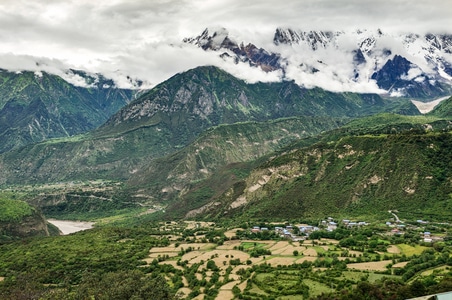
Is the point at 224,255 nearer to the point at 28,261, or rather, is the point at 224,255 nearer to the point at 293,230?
the point at 293,230

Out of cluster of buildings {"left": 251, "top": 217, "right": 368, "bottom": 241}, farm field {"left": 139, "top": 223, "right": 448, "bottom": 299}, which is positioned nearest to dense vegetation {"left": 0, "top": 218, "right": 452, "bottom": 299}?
farm field {"left": 139, "top": 223, "right": 448, "bottom": 299}

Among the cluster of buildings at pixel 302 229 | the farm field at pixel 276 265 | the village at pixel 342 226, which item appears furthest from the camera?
the cluster of buildings at pixel 302 229

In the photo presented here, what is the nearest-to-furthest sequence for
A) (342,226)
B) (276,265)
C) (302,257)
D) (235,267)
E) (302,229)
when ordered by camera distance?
(276,265) → (235,267) → (302,257) → (342,226) → (302,229)

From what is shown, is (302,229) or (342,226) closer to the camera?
(342,226)

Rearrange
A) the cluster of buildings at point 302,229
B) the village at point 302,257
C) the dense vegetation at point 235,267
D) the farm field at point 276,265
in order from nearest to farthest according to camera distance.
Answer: the dense vegetation at point 235,267
the farm field at point 276,265
the village at point 302,257
the cluster of buildings at point 302,229

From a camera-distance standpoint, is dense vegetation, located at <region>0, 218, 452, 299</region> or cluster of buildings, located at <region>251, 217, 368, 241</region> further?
cluster of buildings, located at <region>251, 217, 368, 241</region>

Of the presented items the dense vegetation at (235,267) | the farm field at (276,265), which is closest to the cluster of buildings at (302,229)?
the dense vegetation at (235,267)

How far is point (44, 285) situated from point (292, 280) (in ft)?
264

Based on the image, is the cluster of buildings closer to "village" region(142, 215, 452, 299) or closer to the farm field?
"village" region(142, 215, 452, 299)

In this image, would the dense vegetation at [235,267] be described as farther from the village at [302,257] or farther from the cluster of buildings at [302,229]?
the cluster of buildings at [302,229]

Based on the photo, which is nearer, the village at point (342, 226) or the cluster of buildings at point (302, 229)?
the village at point (342, 226)

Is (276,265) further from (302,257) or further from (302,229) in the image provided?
(302,229)

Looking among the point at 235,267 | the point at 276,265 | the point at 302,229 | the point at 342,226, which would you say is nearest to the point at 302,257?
the point at 276,265

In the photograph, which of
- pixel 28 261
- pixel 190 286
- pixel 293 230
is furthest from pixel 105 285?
pixel 293 230
